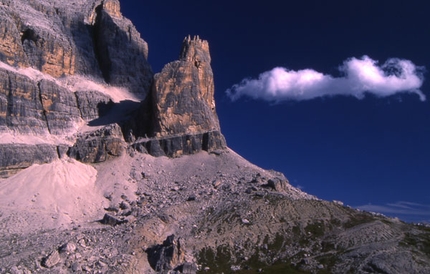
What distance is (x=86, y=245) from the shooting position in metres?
66.8

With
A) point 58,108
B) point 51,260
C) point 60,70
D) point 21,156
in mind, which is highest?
point 60,70

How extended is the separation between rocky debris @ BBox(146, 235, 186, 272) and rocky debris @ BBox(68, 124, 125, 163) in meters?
40.4

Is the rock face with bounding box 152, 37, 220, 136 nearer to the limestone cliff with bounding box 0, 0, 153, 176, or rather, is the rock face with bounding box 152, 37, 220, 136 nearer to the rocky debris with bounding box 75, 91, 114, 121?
the limestone cliff with bounding box 0, 0, 153, 176

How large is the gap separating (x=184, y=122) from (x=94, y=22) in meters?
59.0

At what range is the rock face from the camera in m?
111

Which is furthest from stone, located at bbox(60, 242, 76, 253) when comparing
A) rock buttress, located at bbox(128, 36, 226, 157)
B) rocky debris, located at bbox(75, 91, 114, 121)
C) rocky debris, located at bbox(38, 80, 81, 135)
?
rocky debris, located at bbox(75, 91, 114, 121)

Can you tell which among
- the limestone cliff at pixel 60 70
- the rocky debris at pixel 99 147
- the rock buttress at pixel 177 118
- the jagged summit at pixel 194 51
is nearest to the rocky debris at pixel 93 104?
the limestone cliff at pixel 60 70

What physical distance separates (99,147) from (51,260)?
44490 millimetres

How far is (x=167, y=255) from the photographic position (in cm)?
6538

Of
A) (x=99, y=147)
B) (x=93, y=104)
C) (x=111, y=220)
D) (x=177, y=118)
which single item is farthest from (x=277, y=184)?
(x=93, y=104)

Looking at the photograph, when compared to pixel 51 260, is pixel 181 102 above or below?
above

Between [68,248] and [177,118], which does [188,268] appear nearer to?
[68,248]

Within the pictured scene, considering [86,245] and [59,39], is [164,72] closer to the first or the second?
[59,39]

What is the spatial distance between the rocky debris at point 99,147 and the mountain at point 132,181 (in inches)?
9.4
